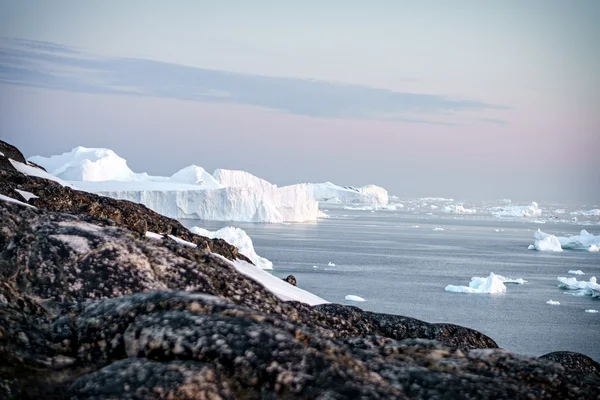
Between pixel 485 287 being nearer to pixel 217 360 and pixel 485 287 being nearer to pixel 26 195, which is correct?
pixel 26 195

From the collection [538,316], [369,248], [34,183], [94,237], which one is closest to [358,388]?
[94,237]

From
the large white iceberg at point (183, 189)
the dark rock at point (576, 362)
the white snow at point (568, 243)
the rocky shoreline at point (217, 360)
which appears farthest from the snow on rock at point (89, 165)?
the rocky shoreline at point (217, 360)

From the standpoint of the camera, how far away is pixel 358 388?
3.28 m

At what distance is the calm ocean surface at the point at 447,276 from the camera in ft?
124

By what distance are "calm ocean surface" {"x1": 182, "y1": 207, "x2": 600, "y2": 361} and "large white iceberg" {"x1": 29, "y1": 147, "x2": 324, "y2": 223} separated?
2844 mm

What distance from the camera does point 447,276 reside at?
56625mm

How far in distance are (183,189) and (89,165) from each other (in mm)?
11757

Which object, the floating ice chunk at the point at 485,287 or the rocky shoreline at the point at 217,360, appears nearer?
the rocky shoreline at the point at 217,360

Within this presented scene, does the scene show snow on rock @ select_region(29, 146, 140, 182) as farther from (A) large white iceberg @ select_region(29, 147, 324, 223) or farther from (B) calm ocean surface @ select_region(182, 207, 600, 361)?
(B) calm ocean surface @ select_region(182, 207, 600, 361)

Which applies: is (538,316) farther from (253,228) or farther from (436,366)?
(253,228)

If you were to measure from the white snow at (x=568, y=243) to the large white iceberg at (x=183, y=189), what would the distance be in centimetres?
3588

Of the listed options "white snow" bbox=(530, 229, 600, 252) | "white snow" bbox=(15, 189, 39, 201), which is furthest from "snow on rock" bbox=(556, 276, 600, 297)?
"white snow" bbox=(15, 189, 39, 201)

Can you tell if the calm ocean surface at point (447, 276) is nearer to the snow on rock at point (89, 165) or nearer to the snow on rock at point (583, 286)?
the snow on rock at point (583, 286)

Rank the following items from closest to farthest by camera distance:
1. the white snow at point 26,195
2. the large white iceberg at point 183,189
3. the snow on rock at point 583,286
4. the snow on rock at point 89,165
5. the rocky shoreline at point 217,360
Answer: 1. the rocky shoreline at point 217,360
2. the white snow at point 26,195
3. the snow on rock at point 583,286
4. the large white iceberg at point 183,189
5. the snow on rock at point 89,165
